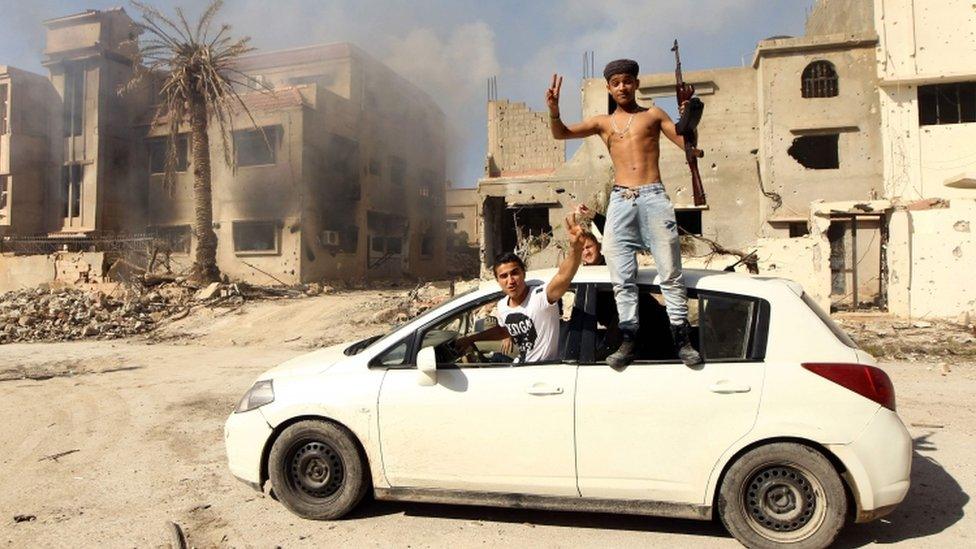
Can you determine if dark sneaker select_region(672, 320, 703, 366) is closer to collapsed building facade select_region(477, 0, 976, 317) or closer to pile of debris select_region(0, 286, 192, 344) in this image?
collapsed building facade select_region(477, 0, 976, 317)

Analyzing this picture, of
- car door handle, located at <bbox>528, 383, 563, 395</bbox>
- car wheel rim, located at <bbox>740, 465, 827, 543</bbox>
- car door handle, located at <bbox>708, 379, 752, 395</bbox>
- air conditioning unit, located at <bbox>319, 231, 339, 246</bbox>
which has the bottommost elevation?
car wheel rim, located at <bbox>740, 465, 827, 543</bbox>

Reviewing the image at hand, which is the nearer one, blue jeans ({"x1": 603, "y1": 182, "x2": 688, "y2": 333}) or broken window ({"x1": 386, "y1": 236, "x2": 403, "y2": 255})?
blue jeans ({"x1": 603, "y1": 182, "x2": 688, "y2": 333})

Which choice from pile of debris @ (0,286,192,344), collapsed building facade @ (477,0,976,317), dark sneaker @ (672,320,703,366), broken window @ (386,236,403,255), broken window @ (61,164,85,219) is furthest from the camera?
broken window @ (386,236,403,255)

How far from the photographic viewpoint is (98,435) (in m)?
5.47

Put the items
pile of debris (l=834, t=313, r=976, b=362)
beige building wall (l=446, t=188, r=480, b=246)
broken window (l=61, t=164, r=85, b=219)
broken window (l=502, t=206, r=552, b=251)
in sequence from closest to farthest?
pile of debris (l=834, t=313, r=976, b=362)
broken window (l=502, t=206, r=552, b=251)
broken window (l=61, t=164, r=85, b=219)
beige building wall (l=446, t=188, r=480, b=246)

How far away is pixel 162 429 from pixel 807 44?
20.2 meters

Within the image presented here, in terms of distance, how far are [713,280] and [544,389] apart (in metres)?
1.16

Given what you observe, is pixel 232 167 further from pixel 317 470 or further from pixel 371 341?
pixel 317 470

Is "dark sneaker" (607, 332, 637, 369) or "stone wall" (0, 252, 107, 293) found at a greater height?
"stone wall" (0, 252, 107, 293)

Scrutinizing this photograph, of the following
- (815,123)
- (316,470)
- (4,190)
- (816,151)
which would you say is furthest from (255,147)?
(316,470)

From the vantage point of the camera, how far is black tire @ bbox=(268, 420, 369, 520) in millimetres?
3434

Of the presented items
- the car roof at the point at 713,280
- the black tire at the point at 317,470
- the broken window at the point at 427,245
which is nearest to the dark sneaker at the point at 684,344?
the car roof at the point at 713,280

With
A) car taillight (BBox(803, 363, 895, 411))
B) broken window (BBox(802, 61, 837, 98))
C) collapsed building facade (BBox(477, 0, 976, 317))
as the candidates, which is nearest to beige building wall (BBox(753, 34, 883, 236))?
collapsed building facade (BBox(477, 0, 976, 317))

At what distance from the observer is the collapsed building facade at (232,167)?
22.5m
